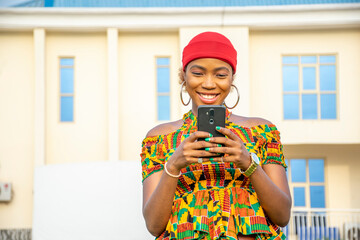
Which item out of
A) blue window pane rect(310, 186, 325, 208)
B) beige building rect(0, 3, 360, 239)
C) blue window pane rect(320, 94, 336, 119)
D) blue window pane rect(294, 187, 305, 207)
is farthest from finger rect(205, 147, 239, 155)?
blue window pane rect(310, 186, 325, 208)

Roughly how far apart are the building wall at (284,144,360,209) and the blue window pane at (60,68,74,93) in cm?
744

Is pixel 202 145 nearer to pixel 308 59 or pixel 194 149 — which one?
pixel 194 149

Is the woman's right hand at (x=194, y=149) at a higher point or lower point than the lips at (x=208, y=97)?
lower

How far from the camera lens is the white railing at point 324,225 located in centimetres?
1641

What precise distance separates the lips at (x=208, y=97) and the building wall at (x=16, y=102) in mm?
17345

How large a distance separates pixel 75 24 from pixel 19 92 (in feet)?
9.89

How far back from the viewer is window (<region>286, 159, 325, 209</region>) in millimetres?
19609

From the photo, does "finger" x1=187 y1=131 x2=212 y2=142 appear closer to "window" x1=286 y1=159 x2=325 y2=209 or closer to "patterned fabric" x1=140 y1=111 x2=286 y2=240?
"patterned fabric" x1=140 y1=111 x2=286 y2=240

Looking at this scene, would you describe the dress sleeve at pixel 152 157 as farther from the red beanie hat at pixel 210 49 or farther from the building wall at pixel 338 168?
the building wall at pixel 338 168

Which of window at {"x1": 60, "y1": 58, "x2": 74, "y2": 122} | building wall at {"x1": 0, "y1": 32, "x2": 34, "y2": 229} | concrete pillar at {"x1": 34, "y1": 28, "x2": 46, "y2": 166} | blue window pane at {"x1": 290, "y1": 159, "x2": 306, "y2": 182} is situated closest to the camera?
concrete pillar at {"x1": 34, "y1": 28, "x2": 46, "y2": 166}

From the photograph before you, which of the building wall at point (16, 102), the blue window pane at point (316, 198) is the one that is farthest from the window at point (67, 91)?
the blue window pane at point (316, 198)

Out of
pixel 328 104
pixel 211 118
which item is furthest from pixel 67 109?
pixel 211 118

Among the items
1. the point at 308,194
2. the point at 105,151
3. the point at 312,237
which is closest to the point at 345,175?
the point at 308,194

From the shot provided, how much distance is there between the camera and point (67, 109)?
19328 millimetres
